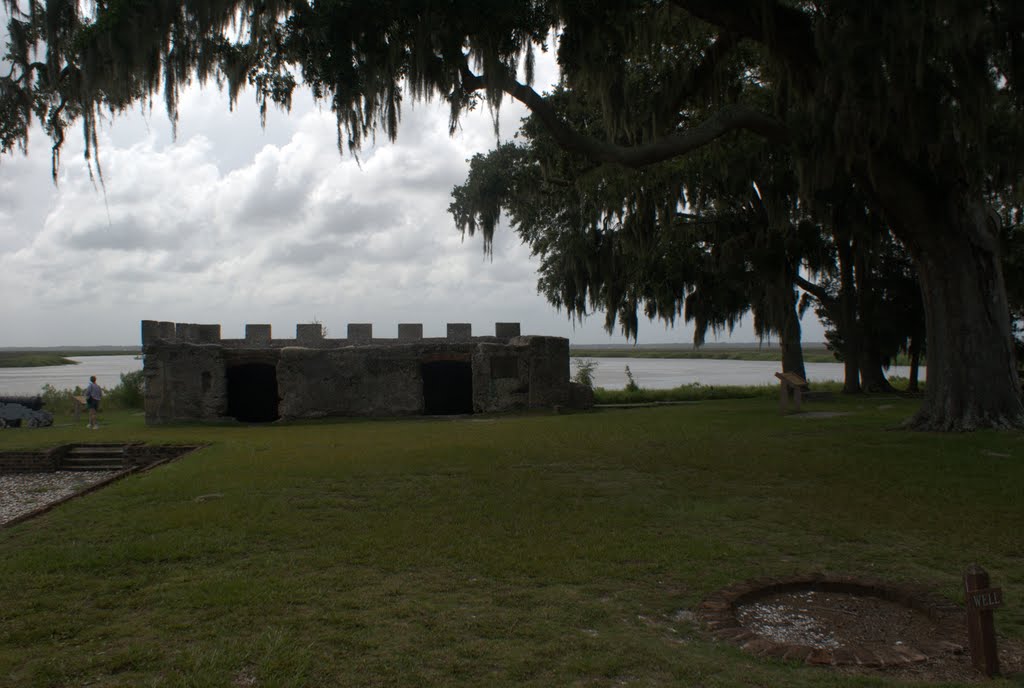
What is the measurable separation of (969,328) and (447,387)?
570 inches

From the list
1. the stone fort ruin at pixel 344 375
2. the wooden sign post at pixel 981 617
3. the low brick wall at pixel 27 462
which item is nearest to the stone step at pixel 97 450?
the low brick wall at pixel 27 462

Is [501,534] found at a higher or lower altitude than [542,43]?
lower

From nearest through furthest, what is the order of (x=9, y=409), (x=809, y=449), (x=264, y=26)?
(x=264, y=26) < (x=809, y=449) < (x=9, y=409)

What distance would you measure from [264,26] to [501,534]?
22.0ft

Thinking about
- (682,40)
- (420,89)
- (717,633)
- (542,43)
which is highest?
(682,40)

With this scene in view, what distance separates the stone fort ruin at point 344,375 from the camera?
16750mm

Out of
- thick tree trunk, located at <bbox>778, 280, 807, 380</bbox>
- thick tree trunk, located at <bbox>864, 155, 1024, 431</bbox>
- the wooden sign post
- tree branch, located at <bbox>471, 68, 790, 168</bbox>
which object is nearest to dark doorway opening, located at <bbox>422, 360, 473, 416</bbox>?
thick tree trunk, located at <bbox>778, 280, 807, 380</bbox>

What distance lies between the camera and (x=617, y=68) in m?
9.82

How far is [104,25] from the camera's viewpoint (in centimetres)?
823

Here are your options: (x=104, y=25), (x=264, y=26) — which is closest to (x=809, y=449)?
(x=264, y=26)

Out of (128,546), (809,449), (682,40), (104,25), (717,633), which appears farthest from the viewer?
(682,40)

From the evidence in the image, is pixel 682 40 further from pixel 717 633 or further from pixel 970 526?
pixel 717 633

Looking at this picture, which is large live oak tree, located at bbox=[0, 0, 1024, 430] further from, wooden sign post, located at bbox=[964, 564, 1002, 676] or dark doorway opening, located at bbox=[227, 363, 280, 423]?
dark doorway opening, located at bbox=[227, 363, 280, 423]

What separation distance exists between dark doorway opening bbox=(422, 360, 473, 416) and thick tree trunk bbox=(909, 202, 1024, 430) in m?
13.6
